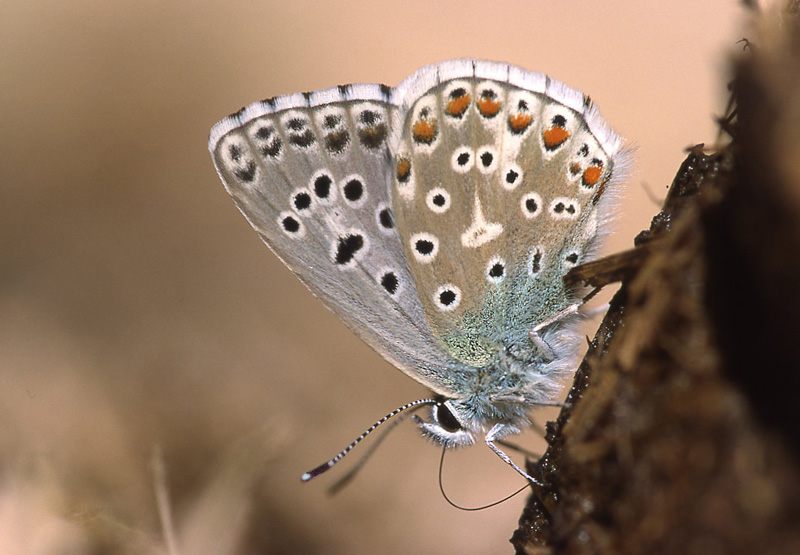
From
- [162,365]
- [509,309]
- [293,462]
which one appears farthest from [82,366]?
[509,309]

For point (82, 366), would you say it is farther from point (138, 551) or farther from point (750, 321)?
point (750, 321)

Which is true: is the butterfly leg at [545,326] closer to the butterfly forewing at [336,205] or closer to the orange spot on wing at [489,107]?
the butterfly forewing at [336,205]

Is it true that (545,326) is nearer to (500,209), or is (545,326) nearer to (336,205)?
(500,209)

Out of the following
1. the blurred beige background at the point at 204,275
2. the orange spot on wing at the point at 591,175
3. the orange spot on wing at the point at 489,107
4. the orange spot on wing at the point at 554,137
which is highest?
the orange spot on wing at the point at 489,107

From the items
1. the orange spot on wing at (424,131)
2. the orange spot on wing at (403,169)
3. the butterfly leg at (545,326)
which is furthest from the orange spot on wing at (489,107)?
the butterfly leg at (545,326)

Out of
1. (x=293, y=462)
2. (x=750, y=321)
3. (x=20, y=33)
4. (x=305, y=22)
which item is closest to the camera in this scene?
(x=750, y=321)

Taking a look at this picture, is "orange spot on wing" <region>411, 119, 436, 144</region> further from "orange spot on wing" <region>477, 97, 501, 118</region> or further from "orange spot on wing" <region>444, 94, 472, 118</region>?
"orange spot on wing" <region>477, 97, 501, 118</region>

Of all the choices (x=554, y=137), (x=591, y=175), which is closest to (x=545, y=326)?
(x=591, y=175)
